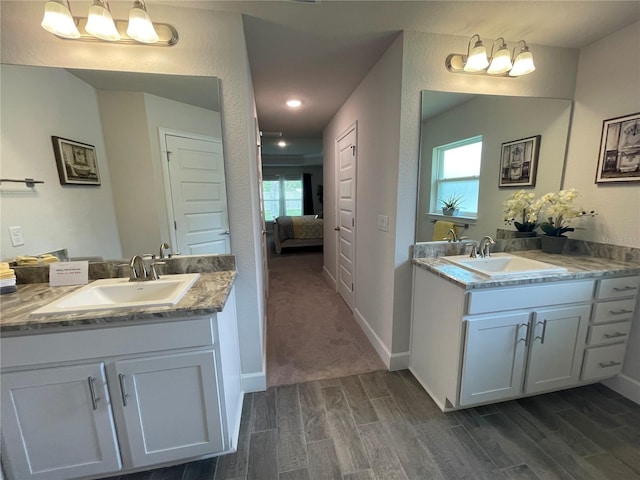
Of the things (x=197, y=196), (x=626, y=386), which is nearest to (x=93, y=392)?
(x=197, y=196)

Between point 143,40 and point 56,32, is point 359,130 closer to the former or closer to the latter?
point 143,40

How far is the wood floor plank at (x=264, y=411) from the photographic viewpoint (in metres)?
1.56

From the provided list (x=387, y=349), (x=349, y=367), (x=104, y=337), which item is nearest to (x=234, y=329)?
(x=104, y=337)

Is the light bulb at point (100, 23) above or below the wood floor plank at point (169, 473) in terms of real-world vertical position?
above

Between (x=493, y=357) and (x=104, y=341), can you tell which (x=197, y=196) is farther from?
(x=493, y=357)

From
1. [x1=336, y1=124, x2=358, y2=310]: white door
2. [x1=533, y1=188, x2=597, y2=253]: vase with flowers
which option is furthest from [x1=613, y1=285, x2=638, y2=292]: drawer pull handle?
[x1=336, y1=124, x2=358, y2=310]: white door

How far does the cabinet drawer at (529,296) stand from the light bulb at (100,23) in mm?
2206

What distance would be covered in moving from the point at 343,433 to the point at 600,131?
2.57m

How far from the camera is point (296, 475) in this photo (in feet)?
4.17

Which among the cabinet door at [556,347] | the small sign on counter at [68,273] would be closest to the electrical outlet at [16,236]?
the small sign on counter at [68,273]

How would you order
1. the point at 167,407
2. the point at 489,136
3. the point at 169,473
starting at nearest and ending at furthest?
the point at 167,407, the point at 169,473, the point at 489,136

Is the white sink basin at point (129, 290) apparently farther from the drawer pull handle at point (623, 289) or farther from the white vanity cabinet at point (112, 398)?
the drawer pull handle at point (623, 289)

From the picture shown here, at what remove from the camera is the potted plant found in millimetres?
2000

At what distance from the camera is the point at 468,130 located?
192 centimetres
